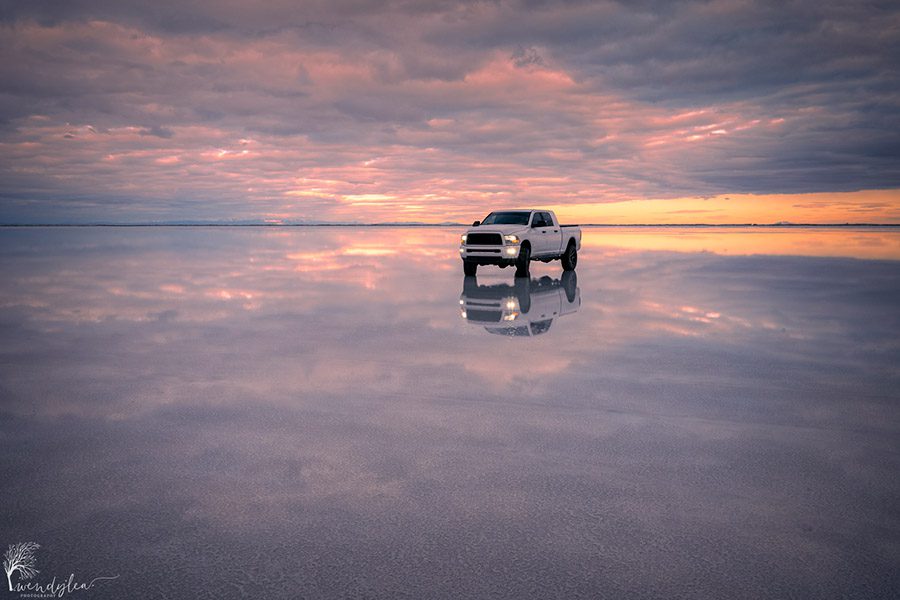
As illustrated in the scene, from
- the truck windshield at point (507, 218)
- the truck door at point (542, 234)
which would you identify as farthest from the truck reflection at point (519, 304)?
the truck windshield at point (507, 218)

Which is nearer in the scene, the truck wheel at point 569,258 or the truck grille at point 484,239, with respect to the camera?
the truck grille at point 484,239

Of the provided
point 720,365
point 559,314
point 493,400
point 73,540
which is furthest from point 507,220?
point 73,540

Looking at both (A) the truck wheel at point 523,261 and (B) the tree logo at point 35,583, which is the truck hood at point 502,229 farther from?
(B) the tree logo at point 35,583

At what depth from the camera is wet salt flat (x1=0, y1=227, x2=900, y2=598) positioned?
11.8 ft

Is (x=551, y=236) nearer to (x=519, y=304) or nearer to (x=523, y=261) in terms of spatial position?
(x=523, y=261)

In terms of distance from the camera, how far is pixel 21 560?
12.1ft

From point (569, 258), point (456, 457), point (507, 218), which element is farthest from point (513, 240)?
point (456, 457)

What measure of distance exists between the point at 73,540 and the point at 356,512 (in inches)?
62.8

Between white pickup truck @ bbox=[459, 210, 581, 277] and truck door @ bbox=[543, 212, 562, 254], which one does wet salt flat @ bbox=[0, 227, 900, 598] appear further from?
truck door @ bbox=[543, 212, 562, 254]

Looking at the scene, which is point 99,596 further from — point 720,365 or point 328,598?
point 720,365

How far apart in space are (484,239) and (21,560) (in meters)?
18.0

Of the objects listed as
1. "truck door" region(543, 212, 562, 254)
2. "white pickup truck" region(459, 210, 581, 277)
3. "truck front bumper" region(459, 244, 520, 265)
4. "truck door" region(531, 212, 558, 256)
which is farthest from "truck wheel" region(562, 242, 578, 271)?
"truck front bumper" region(459, 244, 520, 265)

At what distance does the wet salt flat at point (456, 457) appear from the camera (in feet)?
11.8

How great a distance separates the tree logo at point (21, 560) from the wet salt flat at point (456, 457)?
7 centimetres
